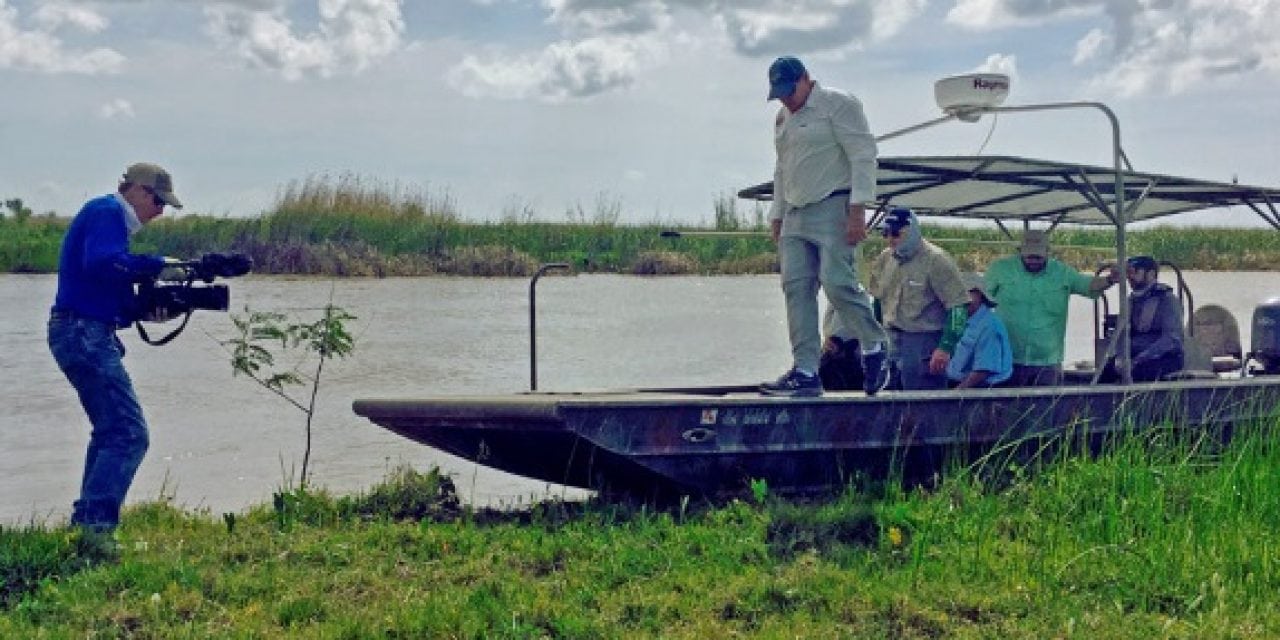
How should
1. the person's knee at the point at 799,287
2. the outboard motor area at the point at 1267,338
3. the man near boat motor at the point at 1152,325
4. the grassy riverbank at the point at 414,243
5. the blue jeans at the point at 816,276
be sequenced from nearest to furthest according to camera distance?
the blue jeans at the point at 816,276 → the person's knee at the point at 799,287 → the man near boat motor at the point at 1152,325 → the outboard motor area at the point at 1267,338 → the grassy riverbank at the point at 414,243

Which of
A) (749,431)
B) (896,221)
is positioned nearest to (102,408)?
(749,431)

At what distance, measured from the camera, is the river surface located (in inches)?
396

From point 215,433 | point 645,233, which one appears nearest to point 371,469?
point 215,433

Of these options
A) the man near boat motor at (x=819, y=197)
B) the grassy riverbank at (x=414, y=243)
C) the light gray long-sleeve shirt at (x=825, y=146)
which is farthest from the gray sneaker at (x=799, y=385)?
the grassy riverbank at (x=414, y=243)

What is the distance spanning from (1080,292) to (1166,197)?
4.72ft

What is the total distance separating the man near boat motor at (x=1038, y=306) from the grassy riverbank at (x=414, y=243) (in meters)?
13.4

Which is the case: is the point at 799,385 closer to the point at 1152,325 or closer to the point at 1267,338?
the point at 1152,325

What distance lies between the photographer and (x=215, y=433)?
11930mm

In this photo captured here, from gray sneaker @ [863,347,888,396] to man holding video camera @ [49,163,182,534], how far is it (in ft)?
10.8

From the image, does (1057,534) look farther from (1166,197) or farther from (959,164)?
(1166,197)

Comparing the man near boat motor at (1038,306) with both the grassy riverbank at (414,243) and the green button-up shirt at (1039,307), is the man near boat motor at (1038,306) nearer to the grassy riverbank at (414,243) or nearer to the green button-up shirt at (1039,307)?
the green button-up shirt at (1039,307)

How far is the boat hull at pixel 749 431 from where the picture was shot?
7387 mm

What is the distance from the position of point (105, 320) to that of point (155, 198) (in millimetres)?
578

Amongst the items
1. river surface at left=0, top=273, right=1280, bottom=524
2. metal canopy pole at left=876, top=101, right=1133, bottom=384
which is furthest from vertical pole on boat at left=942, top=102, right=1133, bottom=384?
river surface at left=0, top=273, right=1280, bottom=524
